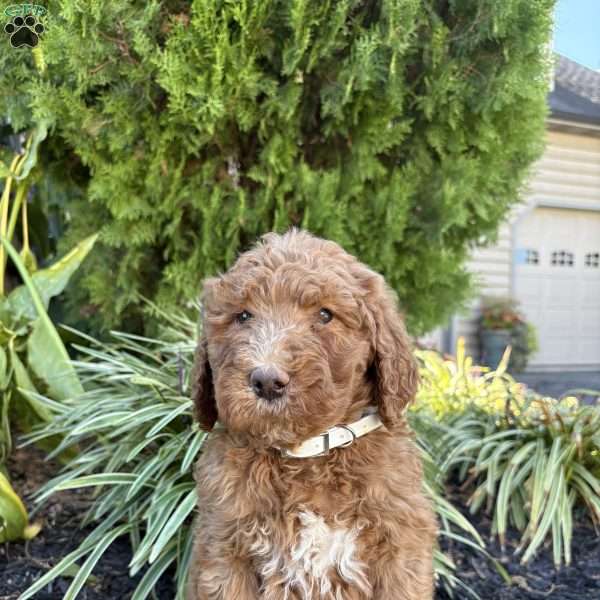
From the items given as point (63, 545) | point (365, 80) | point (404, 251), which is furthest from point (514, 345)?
point (63, 545)

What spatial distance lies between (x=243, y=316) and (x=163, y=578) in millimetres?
1603

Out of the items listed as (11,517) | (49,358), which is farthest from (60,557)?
(49,358)

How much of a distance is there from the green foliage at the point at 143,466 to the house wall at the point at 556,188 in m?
8.13

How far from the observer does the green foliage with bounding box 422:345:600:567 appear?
329cm

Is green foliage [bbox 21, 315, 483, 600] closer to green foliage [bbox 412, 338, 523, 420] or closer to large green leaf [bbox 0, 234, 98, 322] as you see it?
large green leaf [bbox 0, 234, 98, 322]

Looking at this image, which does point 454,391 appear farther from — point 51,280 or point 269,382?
point 269,382

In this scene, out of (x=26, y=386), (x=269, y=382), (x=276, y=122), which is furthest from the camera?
(x=276, y=122)

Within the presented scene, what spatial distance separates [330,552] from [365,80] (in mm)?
2374

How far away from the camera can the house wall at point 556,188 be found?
37.3ft

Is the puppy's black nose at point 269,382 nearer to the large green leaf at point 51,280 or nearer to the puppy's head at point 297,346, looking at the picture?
the puppy's head at point 297,346

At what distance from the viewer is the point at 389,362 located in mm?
2049

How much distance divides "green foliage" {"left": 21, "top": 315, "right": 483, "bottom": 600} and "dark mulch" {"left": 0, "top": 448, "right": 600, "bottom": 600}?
92 mm

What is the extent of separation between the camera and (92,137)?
372 centimetres

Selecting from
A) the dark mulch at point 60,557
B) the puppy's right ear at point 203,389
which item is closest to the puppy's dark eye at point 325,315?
the puppy's right ear at point 203,389
